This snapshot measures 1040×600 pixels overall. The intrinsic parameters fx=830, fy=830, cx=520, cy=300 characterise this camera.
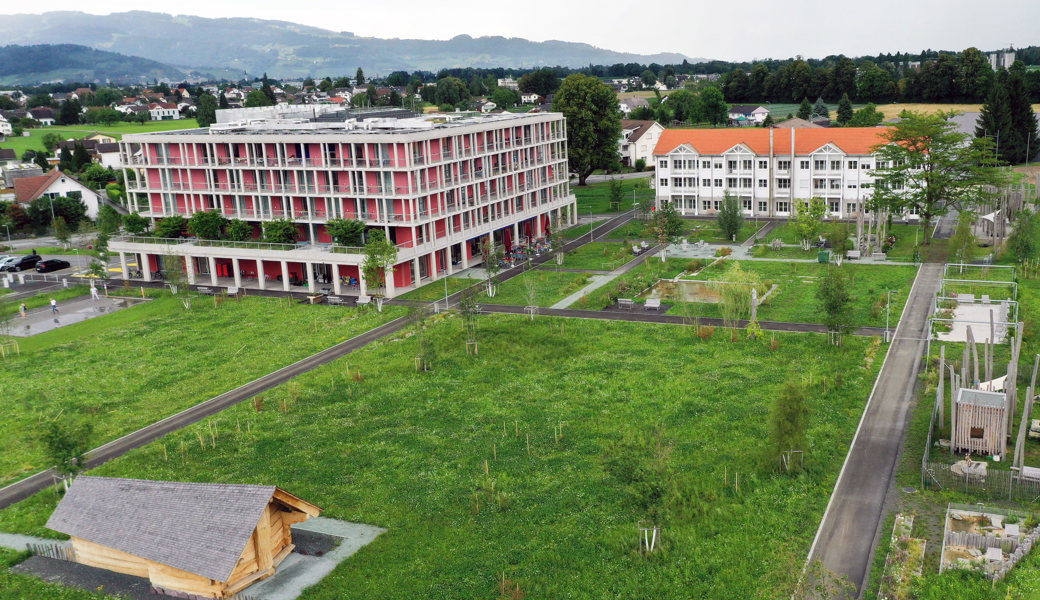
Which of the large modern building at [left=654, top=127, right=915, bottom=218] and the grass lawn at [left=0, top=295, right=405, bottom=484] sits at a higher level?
the large modern building at [left=654, top=127, right=915, bottom=218]

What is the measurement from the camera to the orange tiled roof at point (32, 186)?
112 metres

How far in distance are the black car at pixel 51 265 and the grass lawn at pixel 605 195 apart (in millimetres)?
59209

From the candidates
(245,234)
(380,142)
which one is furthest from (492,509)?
(245,234)

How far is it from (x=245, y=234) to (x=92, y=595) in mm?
51372

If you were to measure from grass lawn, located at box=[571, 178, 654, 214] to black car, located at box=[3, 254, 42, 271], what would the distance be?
62.2m

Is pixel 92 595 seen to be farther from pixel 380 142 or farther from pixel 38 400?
pixel 380 142

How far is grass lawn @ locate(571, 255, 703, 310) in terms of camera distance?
64.0 meters

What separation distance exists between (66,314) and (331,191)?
79.2ft

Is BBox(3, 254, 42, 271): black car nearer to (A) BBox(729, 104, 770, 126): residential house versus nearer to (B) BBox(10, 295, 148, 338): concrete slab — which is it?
(B) BBox(10, 295, 148, 338): concrete slab

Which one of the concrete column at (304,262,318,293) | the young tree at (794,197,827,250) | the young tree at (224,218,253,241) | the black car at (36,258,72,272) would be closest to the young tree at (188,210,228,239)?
the young tree at (224,218,253,241)

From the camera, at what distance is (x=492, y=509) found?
3309 centimetres

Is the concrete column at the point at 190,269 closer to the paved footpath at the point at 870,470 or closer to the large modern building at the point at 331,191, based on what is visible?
the large modern building at the point at 331,191

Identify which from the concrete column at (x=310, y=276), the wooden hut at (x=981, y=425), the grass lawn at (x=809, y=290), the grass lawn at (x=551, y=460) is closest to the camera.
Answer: the grass lawn at (x=551, y=460)

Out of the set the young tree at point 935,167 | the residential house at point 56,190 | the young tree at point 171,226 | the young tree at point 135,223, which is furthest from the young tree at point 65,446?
the residential house at point 56,190
